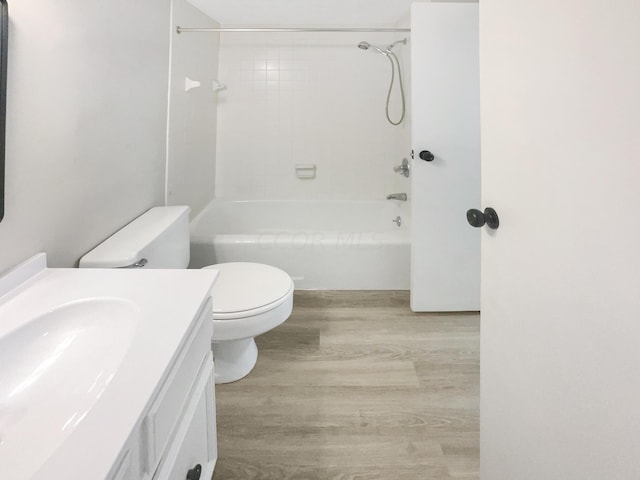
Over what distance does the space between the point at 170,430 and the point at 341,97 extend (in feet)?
9.33

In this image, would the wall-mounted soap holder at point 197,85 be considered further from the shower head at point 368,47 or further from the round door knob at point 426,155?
the round door knob at point 426,155

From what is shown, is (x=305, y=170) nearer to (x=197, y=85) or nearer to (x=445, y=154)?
(x=197, y=85)

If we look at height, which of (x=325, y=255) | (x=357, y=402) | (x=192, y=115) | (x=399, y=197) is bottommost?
(x=357, y=402)

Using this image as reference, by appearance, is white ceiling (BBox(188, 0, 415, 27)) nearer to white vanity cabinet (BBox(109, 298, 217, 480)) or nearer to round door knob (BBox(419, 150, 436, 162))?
round door knob (BBox(419, 150, 436, 162))

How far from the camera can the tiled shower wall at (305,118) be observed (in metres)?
2.95

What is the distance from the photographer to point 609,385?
0.55 meters

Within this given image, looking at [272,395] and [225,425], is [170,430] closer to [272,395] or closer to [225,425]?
[225,425]

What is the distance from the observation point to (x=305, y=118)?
3.02m

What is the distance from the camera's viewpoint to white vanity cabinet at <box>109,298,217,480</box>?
1.71ft

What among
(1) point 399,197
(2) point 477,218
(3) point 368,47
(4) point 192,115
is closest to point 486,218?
(2) point 477,218

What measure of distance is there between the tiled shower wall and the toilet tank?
146cm

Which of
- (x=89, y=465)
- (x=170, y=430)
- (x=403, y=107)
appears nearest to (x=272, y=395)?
(x=170, y=430)

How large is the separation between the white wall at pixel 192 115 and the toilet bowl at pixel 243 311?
2.78ft

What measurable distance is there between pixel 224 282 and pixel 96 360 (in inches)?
34.5
